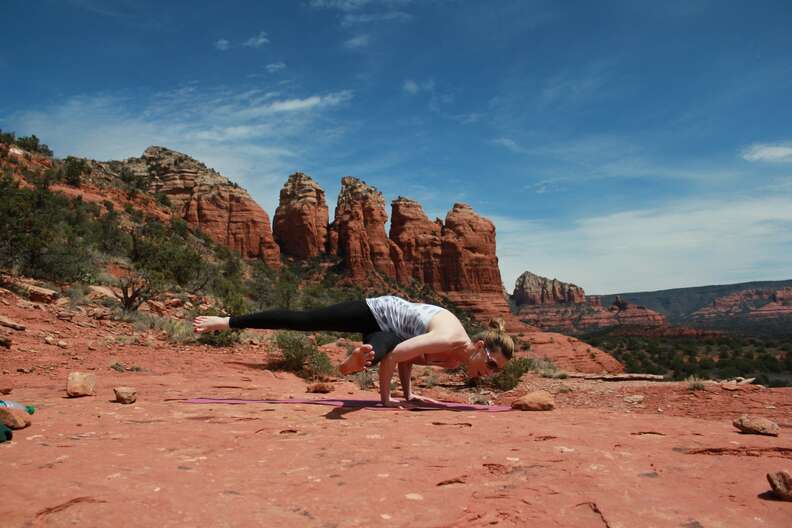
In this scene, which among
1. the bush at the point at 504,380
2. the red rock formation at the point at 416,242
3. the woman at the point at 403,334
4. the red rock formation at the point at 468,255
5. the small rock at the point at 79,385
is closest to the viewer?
the woman at the point at 403,334

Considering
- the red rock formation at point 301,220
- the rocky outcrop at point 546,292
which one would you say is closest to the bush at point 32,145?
the red rock formation at point 301,220

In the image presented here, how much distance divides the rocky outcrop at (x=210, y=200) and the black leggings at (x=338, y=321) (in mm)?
62662

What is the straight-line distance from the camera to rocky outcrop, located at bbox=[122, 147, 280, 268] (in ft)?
219

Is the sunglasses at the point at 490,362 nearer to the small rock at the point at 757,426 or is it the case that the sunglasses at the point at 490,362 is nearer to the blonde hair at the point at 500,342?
the blonde hair at the point at 500,342

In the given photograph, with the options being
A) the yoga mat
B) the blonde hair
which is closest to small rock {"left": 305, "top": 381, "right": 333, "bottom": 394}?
the yoga mat

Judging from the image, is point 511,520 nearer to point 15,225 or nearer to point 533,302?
point 15,225

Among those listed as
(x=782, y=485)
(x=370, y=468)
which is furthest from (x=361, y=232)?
(x=782, y=485)

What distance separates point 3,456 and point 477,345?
3.99 metres

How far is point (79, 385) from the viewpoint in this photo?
572 centimetres

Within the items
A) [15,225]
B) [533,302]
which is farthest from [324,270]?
[533,302]

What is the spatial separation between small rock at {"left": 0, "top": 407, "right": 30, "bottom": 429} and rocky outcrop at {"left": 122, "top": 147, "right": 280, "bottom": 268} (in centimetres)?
6413

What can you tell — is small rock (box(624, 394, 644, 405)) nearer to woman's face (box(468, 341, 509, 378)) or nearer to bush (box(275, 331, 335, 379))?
woman's face (box(468, 341, 509, 378))

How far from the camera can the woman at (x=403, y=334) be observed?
5.16 metres

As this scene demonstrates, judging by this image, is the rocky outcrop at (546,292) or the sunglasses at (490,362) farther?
the rocky outcrop at (546,292)
